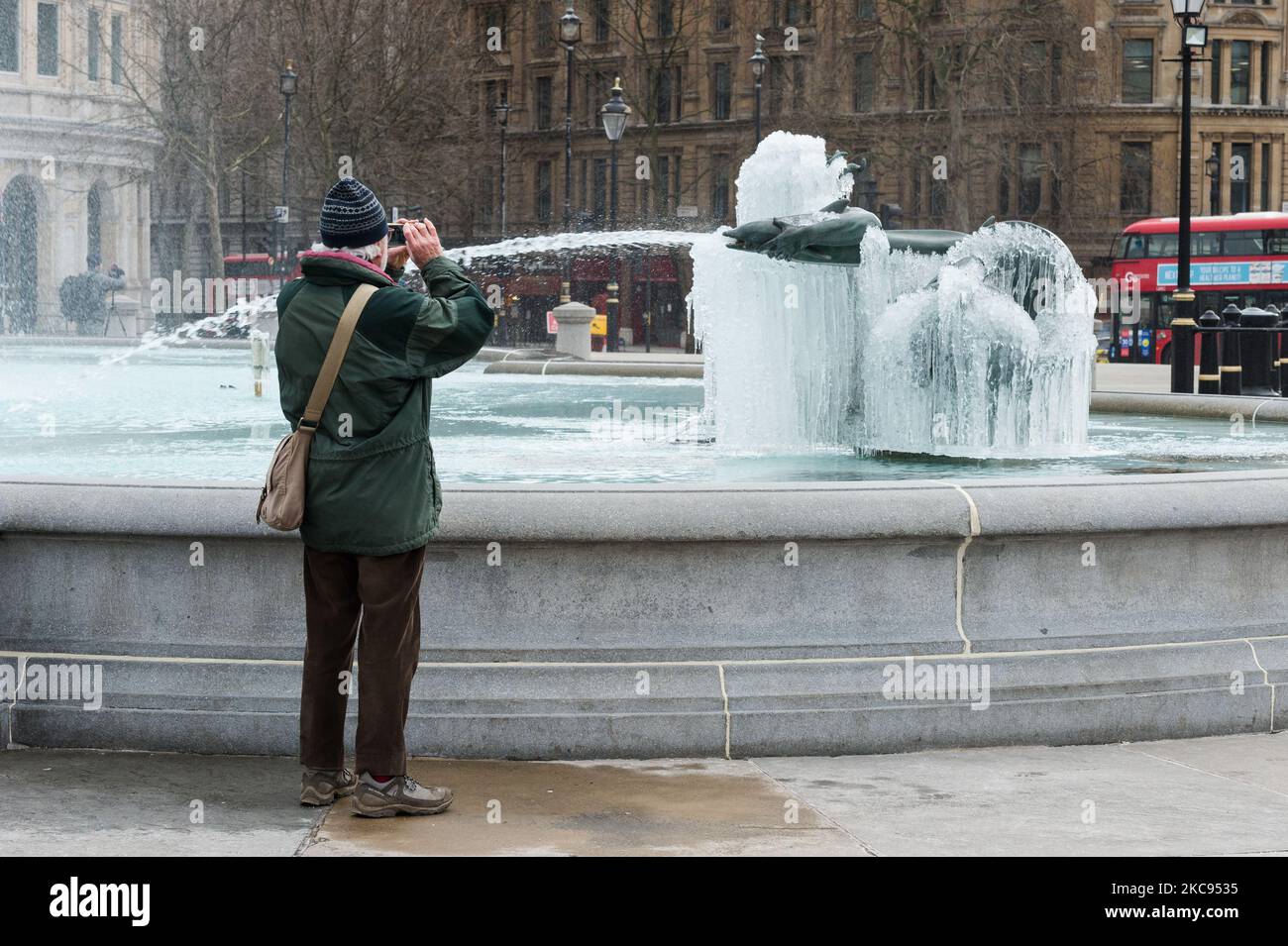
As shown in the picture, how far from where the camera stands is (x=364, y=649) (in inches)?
210

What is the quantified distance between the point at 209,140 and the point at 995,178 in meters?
27.3

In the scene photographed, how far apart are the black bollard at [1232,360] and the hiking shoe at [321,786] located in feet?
55.6

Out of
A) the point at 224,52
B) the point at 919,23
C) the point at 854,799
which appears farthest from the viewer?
the point at 919,23

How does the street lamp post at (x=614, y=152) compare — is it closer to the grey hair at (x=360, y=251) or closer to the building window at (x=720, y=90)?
the building window at (x=720, y=90)

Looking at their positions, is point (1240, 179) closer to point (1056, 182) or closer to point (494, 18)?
point (1056, 182)

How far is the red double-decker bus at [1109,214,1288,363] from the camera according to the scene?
41062 millimetres

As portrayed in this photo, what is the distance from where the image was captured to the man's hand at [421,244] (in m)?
5.37

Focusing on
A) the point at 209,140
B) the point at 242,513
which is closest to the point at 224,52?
the point at 209,140

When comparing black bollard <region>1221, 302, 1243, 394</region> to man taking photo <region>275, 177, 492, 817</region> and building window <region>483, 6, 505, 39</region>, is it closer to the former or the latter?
man taking photo <region>275, 177, 492, 817</region>

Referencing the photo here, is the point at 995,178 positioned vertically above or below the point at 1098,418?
above

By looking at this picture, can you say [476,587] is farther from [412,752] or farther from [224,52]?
[224,52]

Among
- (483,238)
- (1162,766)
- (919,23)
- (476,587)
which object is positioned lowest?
(1162,766)

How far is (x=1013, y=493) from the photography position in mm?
6391

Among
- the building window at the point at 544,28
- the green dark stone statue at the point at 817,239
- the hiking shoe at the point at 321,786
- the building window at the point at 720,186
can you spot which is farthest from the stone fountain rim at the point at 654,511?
the building window at the point at 544,28
